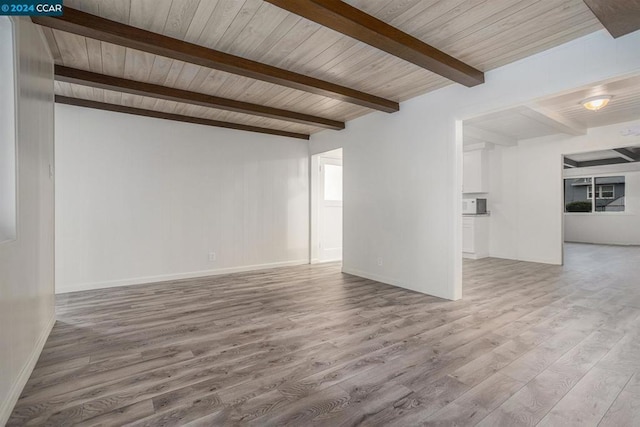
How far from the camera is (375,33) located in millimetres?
2326

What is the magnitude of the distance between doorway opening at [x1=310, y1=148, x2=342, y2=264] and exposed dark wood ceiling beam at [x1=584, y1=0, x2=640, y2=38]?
423cm

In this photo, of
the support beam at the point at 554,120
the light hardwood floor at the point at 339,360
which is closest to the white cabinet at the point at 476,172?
the support beam at the point at 554,120

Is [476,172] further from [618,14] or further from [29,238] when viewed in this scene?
[29,238]

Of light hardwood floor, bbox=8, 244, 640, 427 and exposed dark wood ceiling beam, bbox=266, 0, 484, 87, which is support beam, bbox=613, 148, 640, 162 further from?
exposed dark wood ceiling beam, bbox=266, 0, 484, 87

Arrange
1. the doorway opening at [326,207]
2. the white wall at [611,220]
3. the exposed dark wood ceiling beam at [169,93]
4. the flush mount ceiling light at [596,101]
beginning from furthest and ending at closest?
the white wall at [611,220] → the doorway opening at [326,207] → the flush mount ceiling light at [596,101] → the exposed dark wood ceiling beam at [169,93]

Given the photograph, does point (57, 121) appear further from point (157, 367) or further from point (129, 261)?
point (157, 367)

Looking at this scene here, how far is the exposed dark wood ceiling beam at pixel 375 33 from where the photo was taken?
80.4 inches

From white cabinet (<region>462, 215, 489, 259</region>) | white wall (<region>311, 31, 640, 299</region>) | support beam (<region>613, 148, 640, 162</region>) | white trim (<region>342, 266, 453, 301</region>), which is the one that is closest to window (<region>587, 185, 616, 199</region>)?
support beam (<region>613, 148, 640, 162</region>)

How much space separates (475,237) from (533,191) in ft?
4.94

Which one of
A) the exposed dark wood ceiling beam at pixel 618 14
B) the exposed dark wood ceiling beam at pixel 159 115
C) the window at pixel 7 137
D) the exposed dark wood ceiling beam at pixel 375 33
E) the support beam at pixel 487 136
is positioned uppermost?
the support beam at pixel 487 136

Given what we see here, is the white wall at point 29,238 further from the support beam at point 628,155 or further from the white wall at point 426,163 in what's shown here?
the support beam at point 628,155

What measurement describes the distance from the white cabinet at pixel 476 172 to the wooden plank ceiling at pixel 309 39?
4.02 meters

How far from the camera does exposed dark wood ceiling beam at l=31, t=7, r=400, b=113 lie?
224 cm

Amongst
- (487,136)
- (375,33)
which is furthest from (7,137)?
(487,136)
